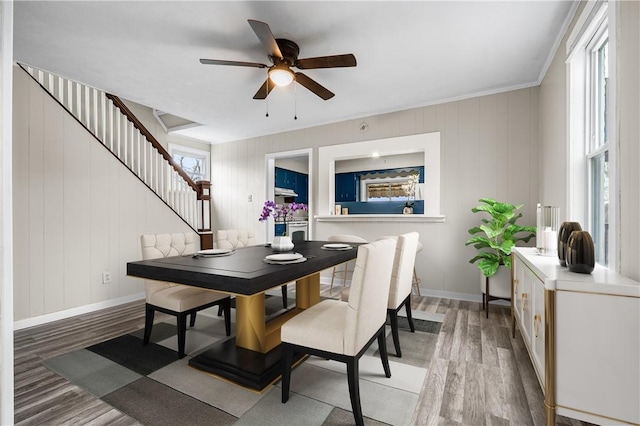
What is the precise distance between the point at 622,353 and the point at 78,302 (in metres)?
4.55

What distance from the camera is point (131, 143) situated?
13.3ft

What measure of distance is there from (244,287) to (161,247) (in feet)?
5.12

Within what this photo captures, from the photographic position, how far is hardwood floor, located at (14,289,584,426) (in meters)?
1.58

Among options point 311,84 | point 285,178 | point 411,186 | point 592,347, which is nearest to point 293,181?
point 285,178

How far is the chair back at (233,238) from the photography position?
3.12m

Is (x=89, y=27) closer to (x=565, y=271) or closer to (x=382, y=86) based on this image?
(x=382, y=86)

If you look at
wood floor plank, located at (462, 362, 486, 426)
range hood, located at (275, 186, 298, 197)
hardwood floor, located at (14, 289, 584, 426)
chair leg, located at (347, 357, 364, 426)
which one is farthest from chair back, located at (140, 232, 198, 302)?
range hood, located at (275, 186, 298, 197)

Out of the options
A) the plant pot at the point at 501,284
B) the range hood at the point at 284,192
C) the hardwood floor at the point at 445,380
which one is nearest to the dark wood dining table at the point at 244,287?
the hardwood floor at the point at 445,380

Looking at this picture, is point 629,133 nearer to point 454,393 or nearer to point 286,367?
point 454,393

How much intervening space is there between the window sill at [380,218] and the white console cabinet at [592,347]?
2455 mm

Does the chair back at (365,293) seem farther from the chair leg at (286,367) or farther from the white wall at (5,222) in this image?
the white wall at (5,222)

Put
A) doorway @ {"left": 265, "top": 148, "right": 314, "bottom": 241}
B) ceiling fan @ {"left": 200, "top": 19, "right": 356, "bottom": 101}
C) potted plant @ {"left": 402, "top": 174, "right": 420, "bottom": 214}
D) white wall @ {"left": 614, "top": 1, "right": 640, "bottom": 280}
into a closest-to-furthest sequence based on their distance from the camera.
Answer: white wall @ {"left": 614, "top": 1, "right": 640, "bottom": 280}
ceiling fan @ {"left": 200, "top": 19, "right": 356, "bottom": 101}
doorway @ {"left": 265, "top": 148, "right": 314, "bottom": 241}
potted plant @ {"left": 402, "top": 174, "right": 420, "bottom": 214}

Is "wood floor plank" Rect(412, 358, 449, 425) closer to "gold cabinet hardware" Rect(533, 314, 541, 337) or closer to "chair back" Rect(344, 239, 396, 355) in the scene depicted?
"chair back" Rect(344, 239, 396, 355)

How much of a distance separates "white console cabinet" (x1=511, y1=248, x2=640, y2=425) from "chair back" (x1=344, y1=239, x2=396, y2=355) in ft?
2.54
